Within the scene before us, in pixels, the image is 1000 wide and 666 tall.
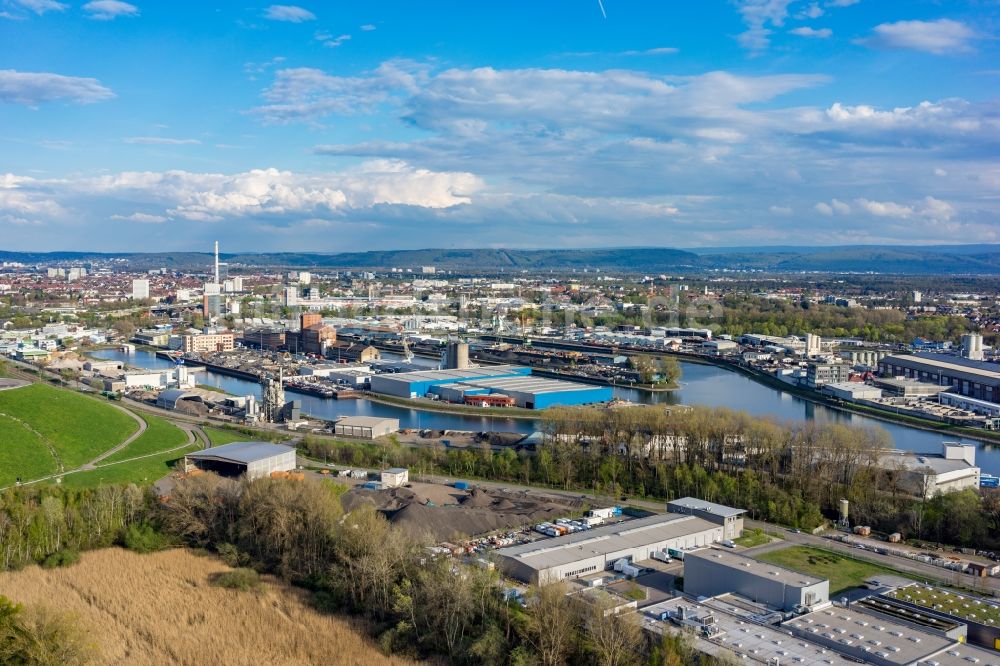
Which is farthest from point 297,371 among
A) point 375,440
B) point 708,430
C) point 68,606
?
point 68,606

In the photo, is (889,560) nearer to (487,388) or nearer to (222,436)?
(222,436)

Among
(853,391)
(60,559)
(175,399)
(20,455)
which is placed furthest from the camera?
(853,391)

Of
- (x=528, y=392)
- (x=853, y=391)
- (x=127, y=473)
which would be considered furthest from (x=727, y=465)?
(x=853, y=391)

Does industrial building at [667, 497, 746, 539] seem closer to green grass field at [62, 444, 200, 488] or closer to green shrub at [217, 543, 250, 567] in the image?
green shrub at [217, 543, 250, 567]

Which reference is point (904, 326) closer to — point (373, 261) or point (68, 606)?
point (68, 606)

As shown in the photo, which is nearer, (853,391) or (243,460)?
(243,460)

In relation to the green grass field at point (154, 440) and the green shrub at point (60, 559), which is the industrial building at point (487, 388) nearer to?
the green grass field at point (154, 440)

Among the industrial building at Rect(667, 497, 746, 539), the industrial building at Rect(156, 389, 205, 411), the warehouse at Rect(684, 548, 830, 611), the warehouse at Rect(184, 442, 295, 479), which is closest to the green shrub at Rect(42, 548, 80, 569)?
the warehouse at Rect(184, 442, 295, 479)
